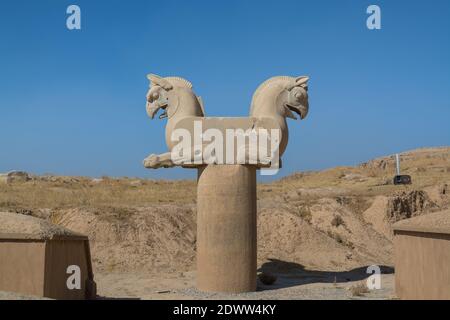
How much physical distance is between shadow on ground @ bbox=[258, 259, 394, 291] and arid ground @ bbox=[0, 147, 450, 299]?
34 mm

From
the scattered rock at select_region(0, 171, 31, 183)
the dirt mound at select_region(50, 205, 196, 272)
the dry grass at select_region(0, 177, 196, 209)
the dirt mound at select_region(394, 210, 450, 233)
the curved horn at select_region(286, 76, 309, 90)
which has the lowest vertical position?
the dirt mound at select_region(50, 205, 196, 272)

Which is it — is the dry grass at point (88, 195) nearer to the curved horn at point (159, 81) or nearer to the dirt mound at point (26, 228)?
the curved horn at point (159, 81)

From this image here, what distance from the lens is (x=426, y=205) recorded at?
2583cm

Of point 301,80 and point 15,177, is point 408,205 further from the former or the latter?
point 15,177

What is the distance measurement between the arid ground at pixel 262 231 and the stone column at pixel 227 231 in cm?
50

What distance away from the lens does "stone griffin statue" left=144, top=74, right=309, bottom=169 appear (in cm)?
1312

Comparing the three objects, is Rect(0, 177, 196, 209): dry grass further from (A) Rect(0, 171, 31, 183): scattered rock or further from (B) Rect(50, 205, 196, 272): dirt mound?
(A) Rect(0, 171, 31, 183): scattered rock

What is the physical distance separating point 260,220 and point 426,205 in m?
9.43

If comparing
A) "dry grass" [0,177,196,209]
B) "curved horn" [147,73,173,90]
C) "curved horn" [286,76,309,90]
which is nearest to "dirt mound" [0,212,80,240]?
"curved horn" [147,73,173,90]
